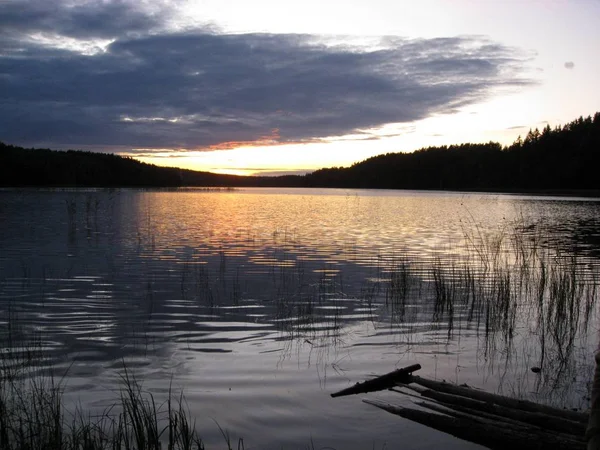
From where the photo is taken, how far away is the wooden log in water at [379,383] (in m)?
6.77

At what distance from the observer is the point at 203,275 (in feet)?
51.3

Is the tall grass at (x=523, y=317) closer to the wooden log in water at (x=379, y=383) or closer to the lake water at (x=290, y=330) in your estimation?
the lake water at (x=290, y=330)

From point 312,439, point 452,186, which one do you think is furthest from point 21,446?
point 452,186

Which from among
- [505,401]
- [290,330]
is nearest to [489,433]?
[505,401]

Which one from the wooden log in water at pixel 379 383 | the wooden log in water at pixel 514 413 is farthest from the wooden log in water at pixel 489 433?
the wooden log in water at pixel 379 383

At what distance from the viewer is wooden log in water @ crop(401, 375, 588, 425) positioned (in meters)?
5.15

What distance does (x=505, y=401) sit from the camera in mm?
5566

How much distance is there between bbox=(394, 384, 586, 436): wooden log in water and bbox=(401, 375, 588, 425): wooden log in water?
0.03 m

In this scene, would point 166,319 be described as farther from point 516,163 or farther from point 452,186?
point 452,186

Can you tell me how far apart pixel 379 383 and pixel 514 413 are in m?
1.90

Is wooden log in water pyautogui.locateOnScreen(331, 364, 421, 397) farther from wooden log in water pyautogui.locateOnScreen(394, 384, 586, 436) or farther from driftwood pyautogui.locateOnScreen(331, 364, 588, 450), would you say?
wooden log in water pyautogui.locateOnScreen(394, 384, 586, 436)

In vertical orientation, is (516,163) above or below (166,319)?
above

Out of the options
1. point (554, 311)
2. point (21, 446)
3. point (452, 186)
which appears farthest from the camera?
point (452, 186)

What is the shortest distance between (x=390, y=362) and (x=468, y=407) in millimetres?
2544
